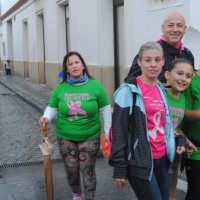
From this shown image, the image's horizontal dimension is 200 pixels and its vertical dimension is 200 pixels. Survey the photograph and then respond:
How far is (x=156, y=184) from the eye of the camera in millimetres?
2980

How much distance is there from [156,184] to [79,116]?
→ 4.88 feet

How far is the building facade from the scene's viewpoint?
737cm

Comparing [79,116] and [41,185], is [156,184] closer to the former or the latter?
[79,116]

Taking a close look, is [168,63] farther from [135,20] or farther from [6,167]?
[135,20]

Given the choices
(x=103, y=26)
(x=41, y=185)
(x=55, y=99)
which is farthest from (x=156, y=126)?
(x=103, y=26)

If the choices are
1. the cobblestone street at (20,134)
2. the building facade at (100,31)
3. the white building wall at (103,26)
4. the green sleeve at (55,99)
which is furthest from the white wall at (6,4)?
the green sleeve at (55,99)

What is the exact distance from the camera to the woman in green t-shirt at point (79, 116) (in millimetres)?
4246

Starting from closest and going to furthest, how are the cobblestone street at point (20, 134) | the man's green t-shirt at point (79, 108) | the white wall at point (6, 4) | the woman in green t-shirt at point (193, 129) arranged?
the woman in green t-shirt at point (193, 129) < the man's green t-shirt at point (79, 108) < the cobblestone street at point (20, 134) < the white wall at point (6, 4)

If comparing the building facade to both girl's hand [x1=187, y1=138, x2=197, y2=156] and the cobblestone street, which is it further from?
girl's hand [x1=187, y1=138, x2=197, y2=156]

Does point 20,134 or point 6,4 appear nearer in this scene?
point 20,134

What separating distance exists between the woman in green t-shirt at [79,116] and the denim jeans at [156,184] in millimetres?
1262

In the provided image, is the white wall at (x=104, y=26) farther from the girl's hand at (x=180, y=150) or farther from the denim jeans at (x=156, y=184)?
the denim jeans at (x=156, y=184)

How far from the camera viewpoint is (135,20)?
A: 8.42 metres

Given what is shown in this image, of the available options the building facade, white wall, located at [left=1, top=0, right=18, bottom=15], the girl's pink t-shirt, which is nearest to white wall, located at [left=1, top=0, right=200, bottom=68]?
the building facade
